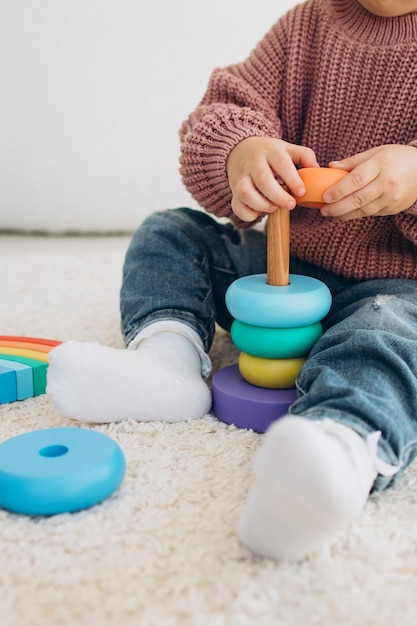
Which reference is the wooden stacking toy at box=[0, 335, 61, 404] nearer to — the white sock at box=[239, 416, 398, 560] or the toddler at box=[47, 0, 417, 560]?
the toddler at box=[47, 0, 417, 560]

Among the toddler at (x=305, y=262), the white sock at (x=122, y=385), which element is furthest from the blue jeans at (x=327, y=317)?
the white sock at (x=122, y=385)

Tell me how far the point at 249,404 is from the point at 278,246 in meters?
0.15

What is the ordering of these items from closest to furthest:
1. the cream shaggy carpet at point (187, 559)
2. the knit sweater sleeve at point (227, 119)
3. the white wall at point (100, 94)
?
the cream shaggy carpet at point (187, 559), the knit sweater sleeve at point (227, 119), the white wall at point (100, 94)

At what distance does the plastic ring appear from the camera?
2.19 feet

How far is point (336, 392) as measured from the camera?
0.52m

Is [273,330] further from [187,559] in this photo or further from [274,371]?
[187,559]

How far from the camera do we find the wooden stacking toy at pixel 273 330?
2.09 ft

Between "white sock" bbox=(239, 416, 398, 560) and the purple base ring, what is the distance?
20 cm

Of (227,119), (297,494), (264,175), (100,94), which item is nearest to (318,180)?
(264,175)

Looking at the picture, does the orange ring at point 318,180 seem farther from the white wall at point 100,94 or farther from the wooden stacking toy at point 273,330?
the white wall at point 100,94

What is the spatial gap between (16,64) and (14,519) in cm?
128

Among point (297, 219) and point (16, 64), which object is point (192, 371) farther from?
point (16, 64)

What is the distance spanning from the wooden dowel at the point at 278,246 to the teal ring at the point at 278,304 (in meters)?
0.01

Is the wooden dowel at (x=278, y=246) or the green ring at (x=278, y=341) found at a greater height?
the wooden dowel at (x=278, y=246)
